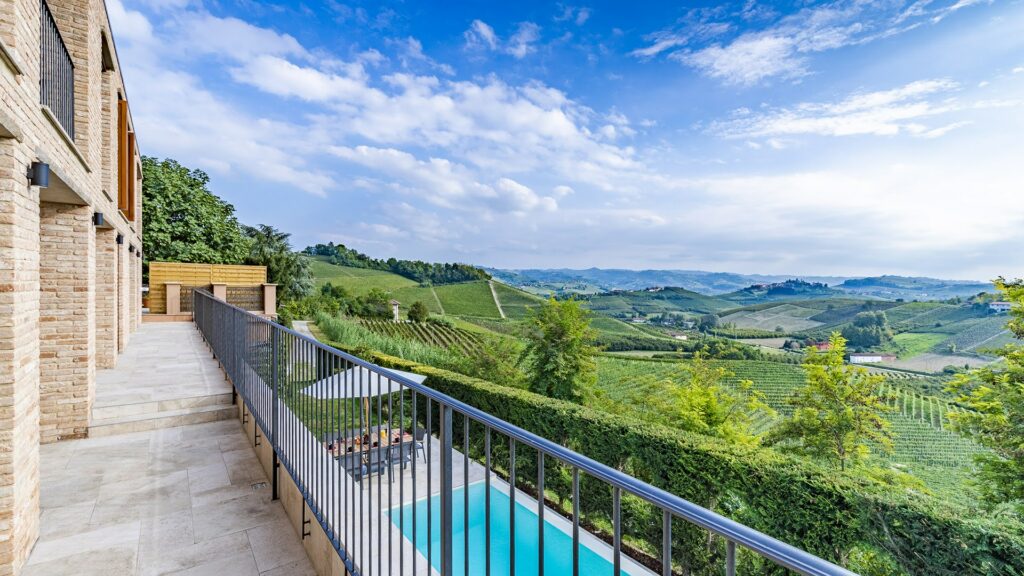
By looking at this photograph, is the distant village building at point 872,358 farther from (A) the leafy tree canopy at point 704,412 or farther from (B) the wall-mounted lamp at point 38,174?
(B) the wall-mounted lamp at point 38,174

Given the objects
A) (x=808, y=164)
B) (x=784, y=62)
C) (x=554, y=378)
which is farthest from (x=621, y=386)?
(x=784, y=62)

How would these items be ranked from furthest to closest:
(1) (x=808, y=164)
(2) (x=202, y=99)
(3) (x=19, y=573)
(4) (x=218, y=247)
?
(1) (x=808, y=164) < (4) (x=218, y=247) < (2) (x=202, y=99) < (3) (x=19, y=573)

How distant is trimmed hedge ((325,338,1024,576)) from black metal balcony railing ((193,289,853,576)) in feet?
0.55

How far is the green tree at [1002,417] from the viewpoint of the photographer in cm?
723

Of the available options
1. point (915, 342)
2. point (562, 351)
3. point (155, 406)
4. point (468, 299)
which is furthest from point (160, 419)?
point (468, 299)

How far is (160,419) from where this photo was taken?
17.2ft

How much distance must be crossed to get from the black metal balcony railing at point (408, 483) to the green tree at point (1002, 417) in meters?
5.58

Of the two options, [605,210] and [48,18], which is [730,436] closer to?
[48,18]

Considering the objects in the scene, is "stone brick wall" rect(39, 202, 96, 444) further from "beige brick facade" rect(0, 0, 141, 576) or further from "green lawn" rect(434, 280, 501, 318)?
"green lawn" rect(434, 280, 501, 318)

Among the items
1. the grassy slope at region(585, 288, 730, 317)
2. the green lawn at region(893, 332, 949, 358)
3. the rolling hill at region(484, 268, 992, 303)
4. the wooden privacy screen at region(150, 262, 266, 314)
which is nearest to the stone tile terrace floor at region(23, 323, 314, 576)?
the wooden privacy screen at region(150, 262, 266, 314)

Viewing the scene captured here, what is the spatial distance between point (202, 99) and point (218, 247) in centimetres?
863

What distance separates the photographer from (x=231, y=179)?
37125 millimetres

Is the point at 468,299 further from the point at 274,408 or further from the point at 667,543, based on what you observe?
the point at 667,543

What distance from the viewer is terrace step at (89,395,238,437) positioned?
501cm
